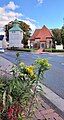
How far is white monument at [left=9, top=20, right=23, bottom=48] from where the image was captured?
412 ft

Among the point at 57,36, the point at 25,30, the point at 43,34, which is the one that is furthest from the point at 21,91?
the point at 25,30

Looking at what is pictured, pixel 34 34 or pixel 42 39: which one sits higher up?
pixel 34 34

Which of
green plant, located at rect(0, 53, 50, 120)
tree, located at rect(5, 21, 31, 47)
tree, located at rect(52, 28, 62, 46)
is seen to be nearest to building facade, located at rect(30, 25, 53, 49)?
tree, located at rect(52, 28, 62, 46)

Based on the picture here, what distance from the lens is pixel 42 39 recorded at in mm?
116625

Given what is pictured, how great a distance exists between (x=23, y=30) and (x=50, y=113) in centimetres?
12280

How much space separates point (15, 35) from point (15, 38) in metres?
2.83

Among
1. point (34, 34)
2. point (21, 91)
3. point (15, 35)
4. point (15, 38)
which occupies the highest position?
point (21, 91)

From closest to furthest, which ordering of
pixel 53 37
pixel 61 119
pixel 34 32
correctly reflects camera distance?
pixel 61 119 → pixel 53 37 → pixel 34 32

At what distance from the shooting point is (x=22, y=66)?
4027 mm

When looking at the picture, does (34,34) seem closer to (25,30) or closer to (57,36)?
(25,30)

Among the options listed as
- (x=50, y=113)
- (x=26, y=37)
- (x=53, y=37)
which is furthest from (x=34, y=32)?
(x=50, y=113)

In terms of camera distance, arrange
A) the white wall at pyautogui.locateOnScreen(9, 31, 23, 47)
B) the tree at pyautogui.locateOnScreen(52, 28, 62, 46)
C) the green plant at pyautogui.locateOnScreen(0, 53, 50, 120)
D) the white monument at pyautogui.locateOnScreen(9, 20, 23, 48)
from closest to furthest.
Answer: the green plant at pyautogui.locateOnScreen(0, 53, 50, 120) < the tree at pyautogui.locateOnScreen(52, 28, 62, 46) < the white wall at pyautogui.locateOnScreen(9, 31, 23, 47) < the white monument at pyautogui.locateOnScreen(9, 20, 23, 48)

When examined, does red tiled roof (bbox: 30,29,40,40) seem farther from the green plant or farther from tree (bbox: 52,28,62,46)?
the green plant

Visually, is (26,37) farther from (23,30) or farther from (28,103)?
(28,103)
